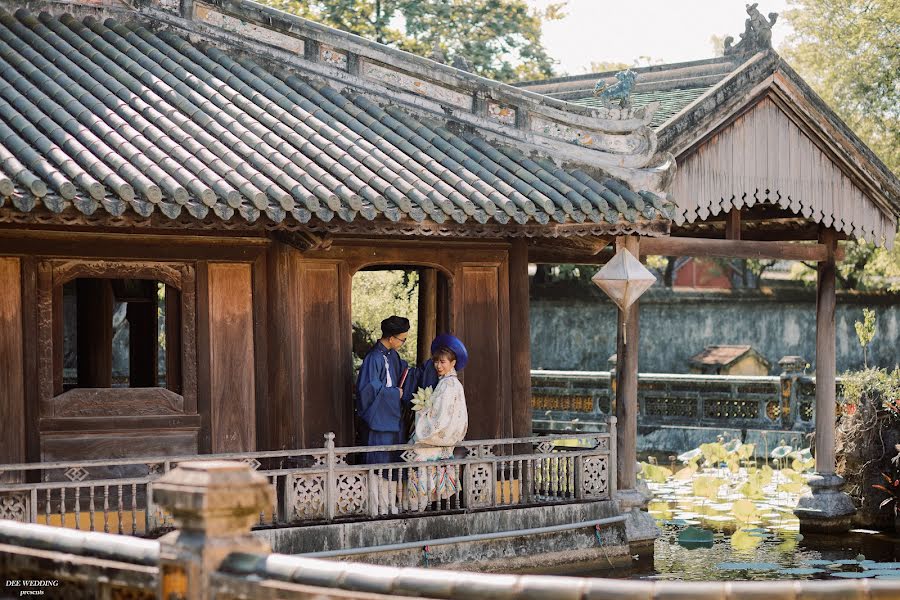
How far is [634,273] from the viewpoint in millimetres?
12133

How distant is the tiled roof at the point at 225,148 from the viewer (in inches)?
384

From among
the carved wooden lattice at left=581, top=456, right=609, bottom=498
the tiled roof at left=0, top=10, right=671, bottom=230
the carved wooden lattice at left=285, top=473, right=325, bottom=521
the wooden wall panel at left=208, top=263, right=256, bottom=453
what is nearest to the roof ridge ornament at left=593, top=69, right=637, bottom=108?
the tiled roof at left=0, top=10, right=671, bottom=230

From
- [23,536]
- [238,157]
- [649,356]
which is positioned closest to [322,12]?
[649,356]

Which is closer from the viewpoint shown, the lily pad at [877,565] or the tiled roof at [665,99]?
the lily pad at [877,565]

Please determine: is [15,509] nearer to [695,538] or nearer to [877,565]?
[695,538]

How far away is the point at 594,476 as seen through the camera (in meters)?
12.1

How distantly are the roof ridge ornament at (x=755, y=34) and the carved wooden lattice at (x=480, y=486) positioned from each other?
571 centimetres

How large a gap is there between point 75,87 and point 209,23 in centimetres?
198

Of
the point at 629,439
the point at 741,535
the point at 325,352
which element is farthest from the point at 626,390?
the point at 325,352

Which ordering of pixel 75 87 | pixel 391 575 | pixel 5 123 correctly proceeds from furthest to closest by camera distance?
pixel 75 87 → pixel 5 123 → pixel 391 575

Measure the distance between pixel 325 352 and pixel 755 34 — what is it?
619cm

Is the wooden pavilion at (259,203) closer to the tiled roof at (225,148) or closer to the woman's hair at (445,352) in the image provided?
the tiled roof at (225,148)

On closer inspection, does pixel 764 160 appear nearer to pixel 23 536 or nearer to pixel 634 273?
pixel 634 273

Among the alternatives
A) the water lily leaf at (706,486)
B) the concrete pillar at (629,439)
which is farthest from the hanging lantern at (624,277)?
the water lily leaf at (706,486)
